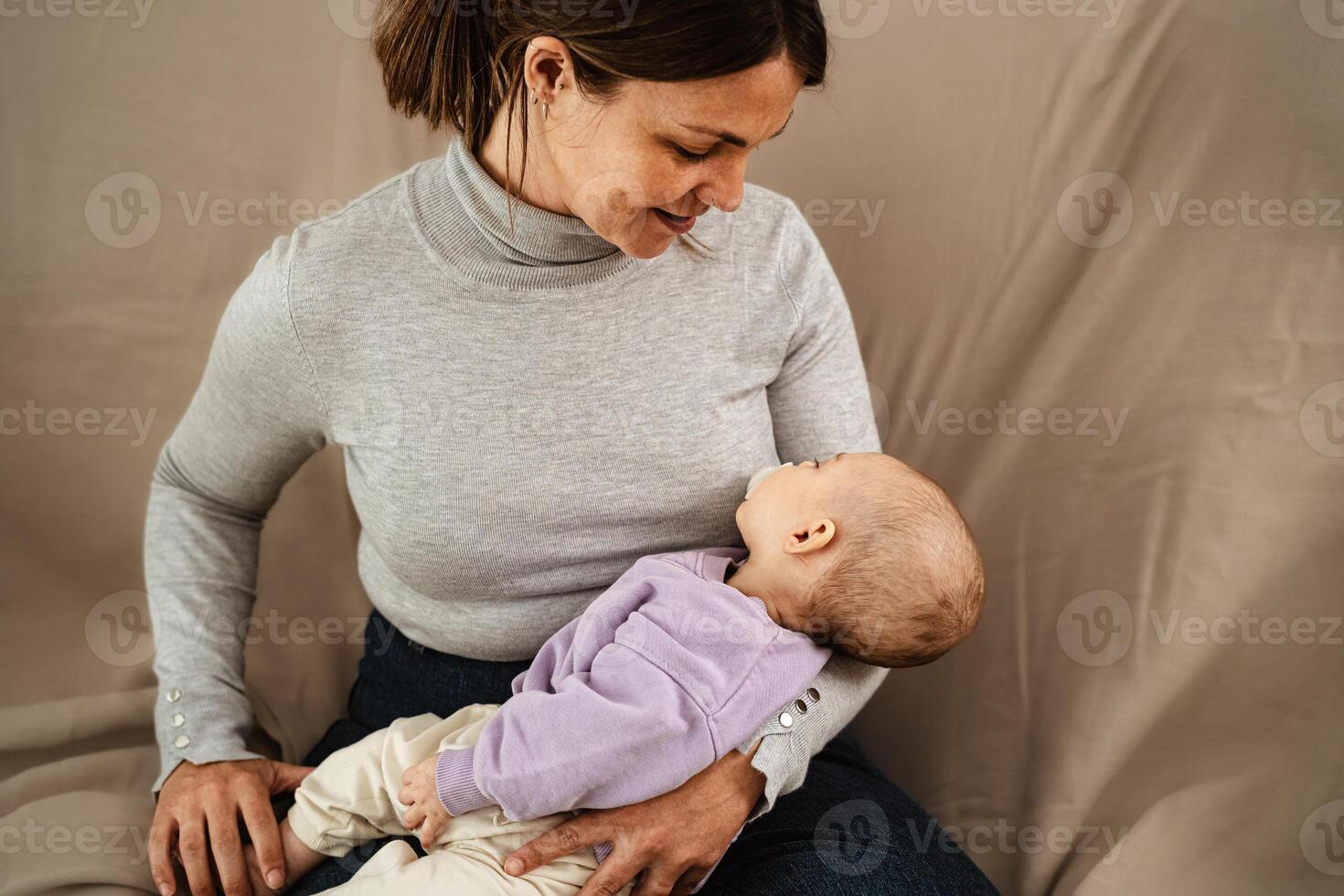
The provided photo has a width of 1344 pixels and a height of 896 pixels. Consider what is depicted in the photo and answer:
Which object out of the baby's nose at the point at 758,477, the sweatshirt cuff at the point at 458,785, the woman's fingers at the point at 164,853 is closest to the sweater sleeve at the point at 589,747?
the sweatshirt cuff at the point at 458,785

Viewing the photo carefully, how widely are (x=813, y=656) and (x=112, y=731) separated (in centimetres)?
94

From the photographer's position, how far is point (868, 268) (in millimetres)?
1574

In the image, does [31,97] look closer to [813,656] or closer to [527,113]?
[527,113]

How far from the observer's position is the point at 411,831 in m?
1.04

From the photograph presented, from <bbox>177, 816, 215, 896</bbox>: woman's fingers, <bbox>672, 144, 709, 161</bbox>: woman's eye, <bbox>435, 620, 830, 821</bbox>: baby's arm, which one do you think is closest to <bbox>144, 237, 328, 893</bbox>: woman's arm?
<bbox>177, 816, 215, 896</bbox>: woman's fingers

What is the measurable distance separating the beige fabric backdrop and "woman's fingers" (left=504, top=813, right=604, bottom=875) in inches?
19.7

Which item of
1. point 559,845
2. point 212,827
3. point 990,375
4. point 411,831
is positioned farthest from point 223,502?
point 990,375

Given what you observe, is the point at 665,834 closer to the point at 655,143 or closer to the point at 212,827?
the point at 212,827

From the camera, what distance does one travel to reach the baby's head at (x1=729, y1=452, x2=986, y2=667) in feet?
3.47

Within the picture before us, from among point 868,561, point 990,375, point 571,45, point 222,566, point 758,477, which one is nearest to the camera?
point 571,45

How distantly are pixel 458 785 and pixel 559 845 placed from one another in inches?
4.5

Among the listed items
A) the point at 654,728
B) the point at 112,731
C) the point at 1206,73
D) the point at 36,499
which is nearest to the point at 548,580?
the point at 654,728

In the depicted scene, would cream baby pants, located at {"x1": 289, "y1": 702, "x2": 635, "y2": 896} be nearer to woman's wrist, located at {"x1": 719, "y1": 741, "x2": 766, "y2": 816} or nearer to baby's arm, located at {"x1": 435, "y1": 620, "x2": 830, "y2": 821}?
baby's arm, located at {"x1": 435, "y1": 620, "x2": 830, "y2": 821}

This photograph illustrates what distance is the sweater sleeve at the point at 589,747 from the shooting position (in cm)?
96
